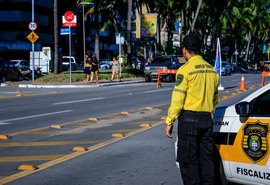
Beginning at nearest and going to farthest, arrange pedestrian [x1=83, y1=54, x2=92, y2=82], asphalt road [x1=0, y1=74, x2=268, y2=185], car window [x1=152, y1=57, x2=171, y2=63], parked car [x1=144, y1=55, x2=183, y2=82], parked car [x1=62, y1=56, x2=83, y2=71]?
1. asphalt road [x1=0, y1=74, x2=268, y2=185]
2. pedestrian [x1=83, y1=54, x2=92, y2=82]
3. parked car [x1=144, y1=55, x2=183, y2=82]
4. car window [x1=152, y1=57, x2=171, y2=63]
5. parked car [x1=62, y1=56, x2=83, y2=71]

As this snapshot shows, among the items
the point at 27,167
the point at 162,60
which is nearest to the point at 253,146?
the point at 27,167

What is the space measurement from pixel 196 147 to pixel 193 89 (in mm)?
602

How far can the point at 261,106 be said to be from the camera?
5.49 m

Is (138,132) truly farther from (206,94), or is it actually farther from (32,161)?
(206,94)

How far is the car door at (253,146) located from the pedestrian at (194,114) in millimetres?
361

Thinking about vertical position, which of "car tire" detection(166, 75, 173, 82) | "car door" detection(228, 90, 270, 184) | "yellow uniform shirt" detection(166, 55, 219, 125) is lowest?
"car tire" detection(166, 75, 173, 82)

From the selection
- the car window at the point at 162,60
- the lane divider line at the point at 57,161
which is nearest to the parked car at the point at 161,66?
the car window at the point at 162,60

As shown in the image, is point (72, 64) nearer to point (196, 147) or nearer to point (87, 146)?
point (87, 146)

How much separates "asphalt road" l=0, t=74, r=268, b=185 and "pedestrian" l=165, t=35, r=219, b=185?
1.35 metres

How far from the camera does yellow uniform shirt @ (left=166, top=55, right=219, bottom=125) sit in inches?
203

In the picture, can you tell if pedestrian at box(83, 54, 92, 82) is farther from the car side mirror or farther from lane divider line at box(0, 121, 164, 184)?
the car side mirror

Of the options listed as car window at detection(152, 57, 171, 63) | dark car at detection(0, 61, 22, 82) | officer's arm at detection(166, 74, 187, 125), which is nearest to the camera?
officer's arm at detection(166, 74, 187, 125)

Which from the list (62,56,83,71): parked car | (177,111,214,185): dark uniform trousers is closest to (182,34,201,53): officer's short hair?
(177,111,214,185): dark uniform trousers

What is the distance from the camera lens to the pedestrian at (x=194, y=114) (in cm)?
518
